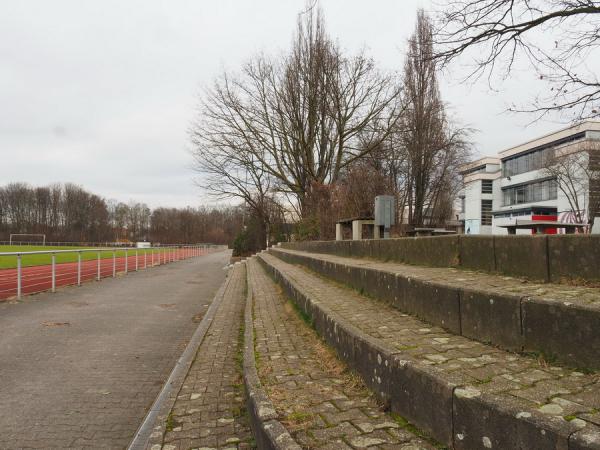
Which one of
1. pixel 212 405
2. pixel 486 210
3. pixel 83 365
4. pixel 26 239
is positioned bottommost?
pixel 83 365

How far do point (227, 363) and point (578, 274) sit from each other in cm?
310

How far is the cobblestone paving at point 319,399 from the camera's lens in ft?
6.23

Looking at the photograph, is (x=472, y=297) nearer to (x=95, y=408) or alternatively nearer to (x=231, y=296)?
(x=95, y=408)

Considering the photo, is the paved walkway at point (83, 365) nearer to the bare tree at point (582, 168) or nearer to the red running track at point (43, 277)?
the red running track at point (43, 277)

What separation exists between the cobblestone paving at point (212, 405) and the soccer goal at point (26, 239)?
81.6 metres

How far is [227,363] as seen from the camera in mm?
4078

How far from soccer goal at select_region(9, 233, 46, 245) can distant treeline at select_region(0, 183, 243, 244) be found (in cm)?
191

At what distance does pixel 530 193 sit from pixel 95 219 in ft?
266

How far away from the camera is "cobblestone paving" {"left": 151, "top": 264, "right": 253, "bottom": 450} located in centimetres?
252

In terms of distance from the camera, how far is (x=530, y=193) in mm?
52844

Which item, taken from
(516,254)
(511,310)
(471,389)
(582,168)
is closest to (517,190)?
(582,168)

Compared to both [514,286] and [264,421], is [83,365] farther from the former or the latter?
[514,286]

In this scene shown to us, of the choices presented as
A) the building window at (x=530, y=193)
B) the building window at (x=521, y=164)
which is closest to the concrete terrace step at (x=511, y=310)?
the building window at (x=530, y=193)

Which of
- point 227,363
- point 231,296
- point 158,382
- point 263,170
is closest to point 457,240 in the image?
point 227,363
